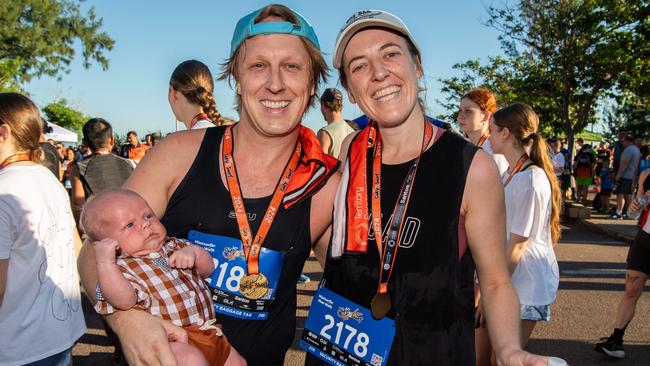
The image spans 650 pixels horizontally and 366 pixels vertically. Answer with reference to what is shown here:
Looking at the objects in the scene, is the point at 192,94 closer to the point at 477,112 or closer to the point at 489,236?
the point at 477,112

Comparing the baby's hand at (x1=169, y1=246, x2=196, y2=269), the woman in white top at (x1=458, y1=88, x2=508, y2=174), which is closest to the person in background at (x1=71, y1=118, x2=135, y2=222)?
the woman in white top at (x1=458, y1=88, x2=508, y2=174)

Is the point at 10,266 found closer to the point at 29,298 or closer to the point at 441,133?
the point at 29,298

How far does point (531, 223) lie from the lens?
3.53 meters

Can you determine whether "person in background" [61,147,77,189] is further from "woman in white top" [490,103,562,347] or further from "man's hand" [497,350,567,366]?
"man's hand" [497,350,567,366]

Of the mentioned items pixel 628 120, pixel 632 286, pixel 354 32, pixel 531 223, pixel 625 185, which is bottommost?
pixel 632 286

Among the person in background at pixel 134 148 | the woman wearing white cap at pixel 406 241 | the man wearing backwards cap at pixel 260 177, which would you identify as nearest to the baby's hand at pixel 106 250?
the man wearing backwards cap at pixel 260 177

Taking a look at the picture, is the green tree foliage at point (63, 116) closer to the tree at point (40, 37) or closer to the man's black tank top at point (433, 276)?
the tree at point (40, 37)

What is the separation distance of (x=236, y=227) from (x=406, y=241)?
632mm

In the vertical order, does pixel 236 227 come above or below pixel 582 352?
above

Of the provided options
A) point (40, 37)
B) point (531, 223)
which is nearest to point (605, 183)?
point (531, 223)

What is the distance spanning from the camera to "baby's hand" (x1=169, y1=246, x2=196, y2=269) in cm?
188

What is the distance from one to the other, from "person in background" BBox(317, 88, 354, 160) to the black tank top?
4215 mm

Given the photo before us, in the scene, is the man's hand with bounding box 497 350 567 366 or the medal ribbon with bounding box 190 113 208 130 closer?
the man's hand with bounding box 497 350 567 366

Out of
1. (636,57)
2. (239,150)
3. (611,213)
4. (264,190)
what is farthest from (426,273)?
(636,57)
